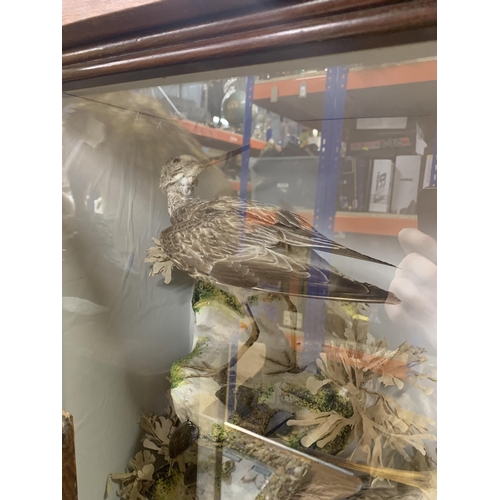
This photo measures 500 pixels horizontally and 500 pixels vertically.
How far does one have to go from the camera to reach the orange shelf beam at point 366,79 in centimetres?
49

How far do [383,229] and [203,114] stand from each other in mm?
342

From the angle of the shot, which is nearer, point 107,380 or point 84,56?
Result: point 84,56

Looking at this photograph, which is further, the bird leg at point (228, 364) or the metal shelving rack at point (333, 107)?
the bird leg at point (228, 364)

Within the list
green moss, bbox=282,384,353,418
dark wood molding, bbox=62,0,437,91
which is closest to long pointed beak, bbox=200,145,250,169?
dark wood molding, bbox=62,0,437,91

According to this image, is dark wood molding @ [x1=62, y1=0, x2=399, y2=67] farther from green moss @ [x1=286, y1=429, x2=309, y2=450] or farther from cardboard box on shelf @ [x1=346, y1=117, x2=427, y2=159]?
green moss @ [x1=286, y1=429, x2=309, y2=450]

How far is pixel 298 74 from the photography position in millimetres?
564

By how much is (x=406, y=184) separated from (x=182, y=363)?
0.49 metres

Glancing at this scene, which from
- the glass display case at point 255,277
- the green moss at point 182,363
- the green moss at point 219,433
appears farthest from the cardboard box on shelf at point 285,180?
the green moss at point 219,433

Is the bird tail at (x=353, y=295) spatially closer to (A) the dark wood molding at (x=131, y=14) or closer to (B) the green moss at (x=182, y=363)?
(B) the green moss at (x=182, y=363)

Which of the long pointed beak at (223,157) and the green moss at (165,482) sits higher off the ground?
the long pointed beak at (223,157)

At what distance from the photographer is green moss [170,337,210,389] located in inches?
28.3
